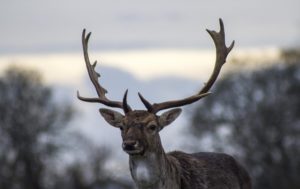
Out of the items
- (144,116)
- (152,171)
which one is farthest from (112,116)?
(152,171)

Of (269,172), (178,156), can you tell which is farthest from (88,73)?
(269,172)

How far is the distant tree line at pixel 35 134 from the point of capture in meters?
75.4

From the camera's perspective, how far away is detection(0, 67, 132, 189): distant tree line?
247 ft

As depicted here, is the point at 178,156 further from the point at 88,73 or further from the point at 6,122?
the point at 6,122

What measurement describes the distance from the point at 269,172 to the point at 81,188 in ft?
47.5

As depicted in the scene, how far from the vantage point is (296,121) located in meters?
68.1

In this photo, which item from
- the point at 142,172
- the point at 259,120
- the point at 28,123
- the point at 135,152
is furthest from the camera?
the point at 28,123

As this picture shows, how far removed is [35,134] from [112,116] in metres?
57.4

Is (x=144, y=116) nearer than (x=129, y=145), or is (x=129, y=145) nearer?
(x=129, y=145)

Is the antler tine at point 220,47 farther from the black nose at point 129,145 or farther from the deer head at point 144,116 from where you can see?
the black nose at point 129,145

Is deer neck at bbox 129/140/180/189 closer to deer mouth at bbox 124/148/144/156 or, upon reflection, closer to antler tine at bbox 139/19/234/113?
deer mouth at bbox 124/148/144/156

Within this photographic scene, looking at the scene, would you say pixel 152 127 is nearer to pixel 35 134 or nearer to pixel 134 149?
pixel 134 149

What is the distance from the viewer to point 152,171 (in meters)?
18.9

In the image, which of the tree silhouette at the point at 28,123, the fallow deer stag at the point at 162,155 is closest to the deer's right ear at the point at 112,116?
the fallow deer stag at the point at 162,155
